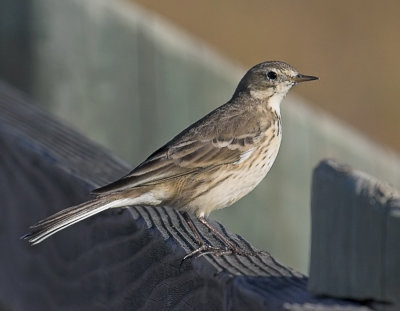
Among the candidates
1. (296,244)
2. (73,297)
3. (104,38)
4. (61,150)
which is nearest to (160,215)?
(73,297)

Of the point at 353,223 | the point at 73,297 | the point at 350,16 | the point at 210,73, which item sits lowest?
the point at 73,297

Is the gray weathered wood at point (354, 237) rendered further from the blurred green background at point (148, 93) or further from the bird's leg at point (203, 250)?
the blurred green background at point (148, 93)

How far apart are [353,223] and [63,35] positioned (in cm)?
379

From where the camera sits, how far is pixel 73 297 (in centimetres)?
Answer: 348

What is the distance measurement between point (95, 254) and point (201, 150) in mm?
1858

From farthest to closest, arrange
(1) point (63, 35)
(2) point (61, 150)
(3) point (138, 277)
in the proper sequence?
(1) point (63, 35)
(2) point (61, 150)
(3) point (138, 277)

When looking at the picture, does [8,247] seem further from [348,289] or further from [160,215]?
[348,289]

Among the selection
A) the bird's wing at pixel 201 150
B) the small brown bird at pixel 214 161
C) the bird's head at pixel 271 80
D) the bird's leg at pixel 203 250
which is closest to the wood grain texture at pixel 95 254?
the bird's leg at pixel 203 250

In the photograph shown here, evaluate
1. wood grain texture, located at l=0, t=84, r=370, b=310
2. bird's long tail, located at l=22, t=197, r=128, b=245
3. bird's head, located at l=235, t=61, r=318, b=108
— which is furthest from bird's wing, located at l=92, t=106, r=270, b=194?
bird's long tail, located at l=22, t=197, r=128, b=245

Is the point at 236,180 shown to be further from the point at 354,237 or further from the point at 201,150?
the point at 354,237

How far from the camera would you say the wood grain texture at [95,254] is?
8.21 feet

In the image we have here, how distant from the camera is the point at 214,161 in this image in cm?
525

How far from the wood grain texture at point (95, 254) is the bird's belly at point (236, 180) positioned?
0.76 meters

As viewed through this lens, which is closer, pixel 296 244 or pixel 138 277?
pixel 138 277
